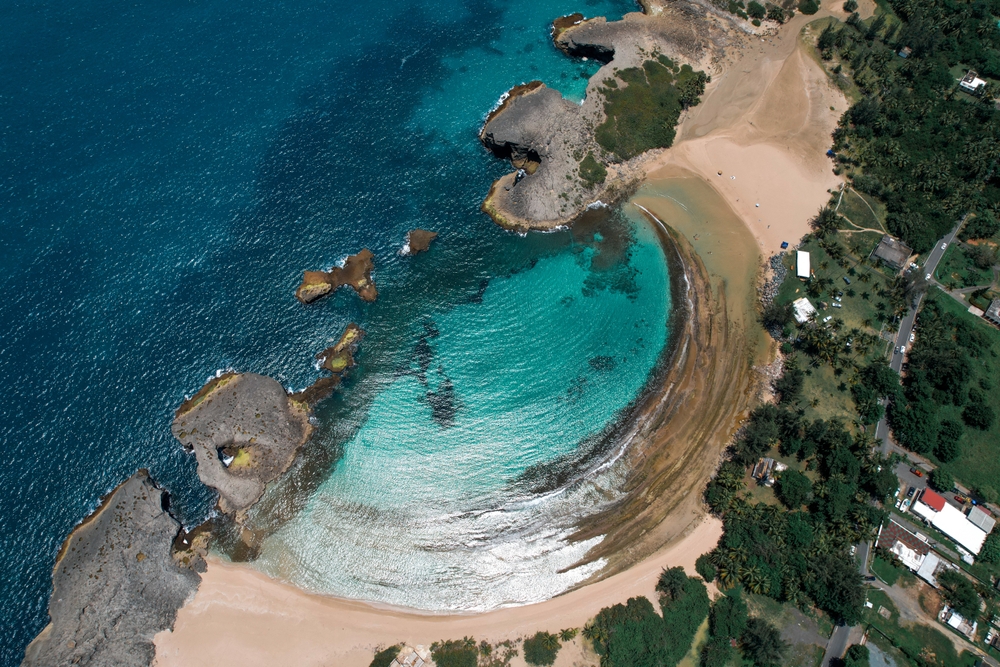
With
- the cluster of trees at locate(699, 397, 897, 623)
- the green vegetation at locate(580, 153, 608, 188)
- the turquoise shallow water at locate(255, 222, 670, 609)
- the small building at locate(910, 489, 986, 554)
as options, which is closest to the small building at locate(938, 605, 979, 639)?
the small building at locate(910, 489, 986, 554)

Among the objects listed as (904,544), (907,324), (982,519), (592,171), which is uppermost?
(907,324)

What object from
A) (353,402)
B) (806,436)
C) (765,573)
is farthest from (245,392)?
(806,436)

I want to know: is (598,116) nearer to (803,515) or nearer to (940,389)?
(940,389)

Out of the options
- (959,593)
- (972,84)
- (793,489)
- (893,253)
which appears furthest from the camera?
(972,84)

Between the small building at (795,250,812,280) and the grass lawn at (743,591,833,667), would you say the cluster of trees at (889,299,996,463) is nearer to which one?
the small building at (795,250,812,280)

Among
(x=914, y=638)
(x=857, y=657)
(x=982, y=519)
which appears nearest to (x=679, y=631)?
(x=857, y=657)

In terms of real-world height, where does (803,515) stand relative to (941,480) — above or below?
below

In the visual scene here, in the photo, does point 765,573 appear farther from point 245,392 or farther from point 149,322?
point 149,322

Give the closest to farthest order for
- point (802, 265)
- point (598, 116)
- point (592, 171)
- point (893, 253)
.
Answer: point (802, 265)
point (893, 253)
point (592, 171)
point (598, 116)

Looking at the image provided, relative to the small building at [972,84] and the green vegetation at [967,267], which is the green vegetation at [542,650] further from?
the small building at [972,84]
